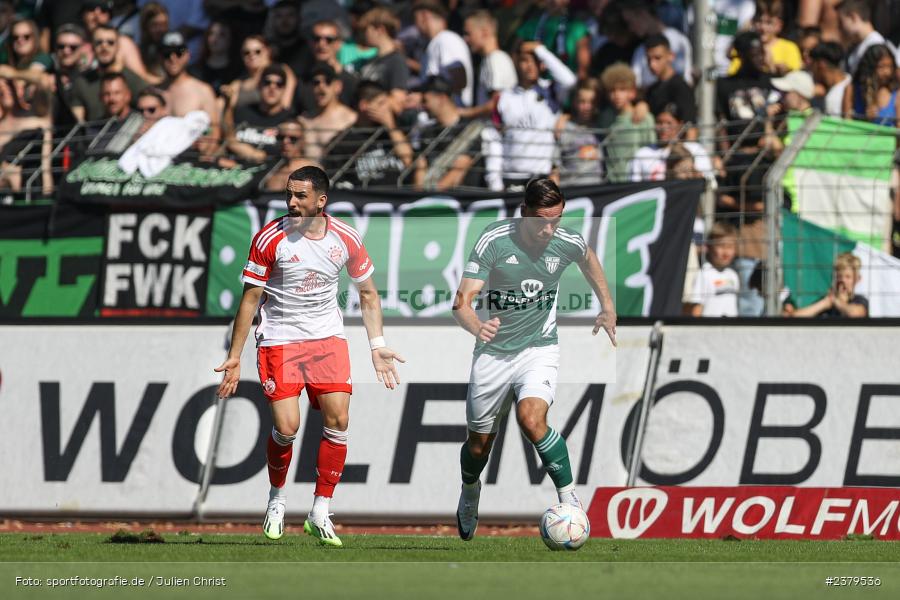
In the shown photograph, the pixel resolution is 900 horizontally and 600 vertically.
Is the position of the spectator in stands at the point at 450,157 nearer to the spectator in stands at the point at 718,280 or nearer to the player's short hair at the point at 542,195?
the spectator in stands at the point at 718,280

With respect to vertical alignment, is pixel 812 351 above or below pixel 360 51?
below

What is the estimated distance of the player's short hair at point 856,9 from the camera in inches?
663

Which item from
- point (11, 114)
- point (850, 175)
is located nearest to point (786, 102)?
point (850, 175)

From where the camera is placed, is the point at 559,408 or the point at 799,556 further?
the point at 559,408

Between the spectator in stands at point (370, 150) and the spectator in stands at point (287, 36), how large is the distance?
2857 millimetres

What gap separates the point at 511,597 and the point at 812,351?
634cm

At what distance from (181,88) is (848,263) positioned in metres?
7.83

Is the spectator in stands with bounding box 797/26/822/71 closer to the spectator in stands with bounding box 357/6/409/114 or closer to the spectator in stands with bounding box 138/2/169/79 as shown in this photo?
the spectator in stands with bounding box 357/6/409/114

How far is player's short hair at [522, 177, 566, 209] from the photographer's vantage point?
9.66 meters

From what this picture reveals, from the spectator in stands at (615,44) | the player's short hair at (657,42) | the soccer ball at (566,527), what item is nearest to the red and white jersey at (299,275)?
the soccer ball at (566,527)

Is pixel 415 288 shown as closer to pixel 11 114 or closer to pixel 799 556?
pixel 799 556

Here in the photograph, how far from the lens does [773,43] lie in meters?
17.2

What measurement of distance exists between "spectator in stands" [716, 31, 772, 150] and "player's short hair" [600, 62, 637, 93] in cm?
99

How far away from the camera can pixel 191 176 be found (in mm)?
15195
